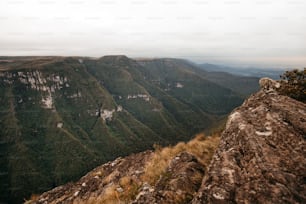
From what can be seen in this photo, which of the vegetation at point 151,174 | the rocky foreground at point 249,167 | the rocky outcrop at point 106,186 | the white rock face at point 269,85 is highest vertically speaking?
the white rock face at point 269,85

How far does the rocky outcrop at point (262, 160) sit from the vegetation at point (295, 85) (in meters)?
2.83

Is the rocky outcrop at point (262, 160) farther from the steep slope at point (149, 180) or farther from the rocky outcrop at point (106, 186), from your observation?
the rocky outcrop at point (106, 186)

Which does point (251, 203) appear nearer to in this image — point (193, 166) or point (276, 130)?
point (276, 130)

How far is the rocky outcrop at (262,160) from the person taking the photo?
22.0 feet

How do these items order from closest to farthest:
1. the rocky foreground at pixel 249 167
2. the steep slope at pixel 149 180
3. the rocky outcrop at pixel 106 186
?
the rocky foreground at pixel 249 167, the steep slope at pixel 149 180, the rocky outcrop at pixel 106 186

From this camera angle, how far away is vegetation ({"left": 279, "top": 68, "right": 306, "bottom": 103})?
12406 millimetres

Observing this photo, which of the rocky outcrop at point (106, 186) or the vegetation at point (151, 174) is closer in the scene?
the vegetation at point (151, 174)

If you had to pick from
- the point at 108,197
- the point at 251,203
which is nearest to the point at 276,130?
the point at 251,203

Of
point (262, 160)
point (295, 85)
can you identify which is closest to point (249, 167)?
point (262, 160)

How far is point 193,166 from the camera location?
10.4 meters

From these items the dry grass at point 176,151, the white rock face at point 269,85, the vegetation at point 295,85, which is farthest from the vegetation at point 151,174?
the vegetation at point 295,85

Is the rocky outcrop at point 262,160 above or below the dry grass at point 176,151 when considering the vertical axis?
above

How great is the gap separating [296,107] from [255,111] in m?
1.48

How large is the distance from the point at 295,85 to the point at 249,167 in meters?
8.10
